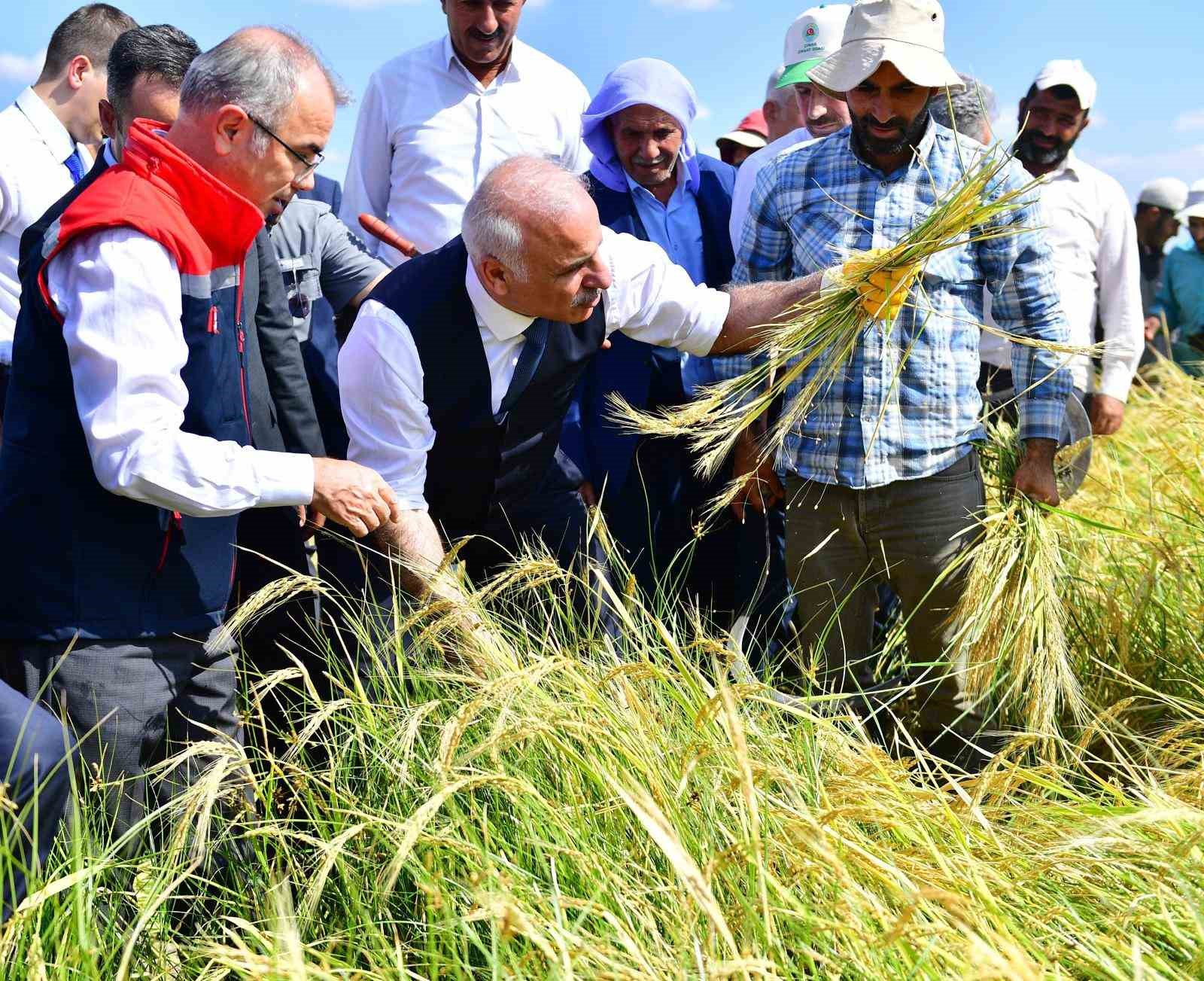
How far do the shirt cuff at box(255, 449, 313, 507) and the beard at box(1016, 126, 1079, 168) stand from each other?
3.21 meters

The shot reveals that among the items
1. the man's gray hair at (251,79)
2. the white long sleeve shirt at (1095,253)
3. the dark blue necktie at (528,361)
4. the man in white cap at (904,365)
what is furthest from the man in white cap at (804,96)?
the man's gray hair at (251,79)

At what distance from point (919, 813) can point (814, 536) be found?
1.39 meters

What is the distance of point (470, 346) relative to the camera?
331 cm

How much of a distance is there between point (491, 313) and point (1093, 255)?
2522 millimetres

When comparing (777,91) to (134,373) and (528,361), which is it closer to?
(528,361)

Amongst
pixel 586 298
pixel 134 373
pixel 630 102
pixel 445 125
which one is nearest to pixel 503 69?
pixel 445 125

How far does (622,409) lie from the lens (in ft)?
12.7

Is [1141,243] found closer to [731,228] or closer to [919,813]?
[731,228]

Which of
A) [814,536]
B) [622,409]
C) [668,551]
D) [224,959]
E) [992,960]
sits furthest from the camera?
[668,551]

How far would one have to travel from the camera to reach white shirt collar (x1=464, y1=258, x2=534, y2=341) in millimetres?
3301

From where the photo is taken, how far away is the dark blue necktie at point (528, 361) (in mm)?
3367

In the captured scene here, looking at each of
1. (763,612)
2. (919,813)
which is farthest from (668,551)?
(919,813)

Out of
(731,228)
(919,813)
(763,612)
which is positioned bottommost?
(763,612)

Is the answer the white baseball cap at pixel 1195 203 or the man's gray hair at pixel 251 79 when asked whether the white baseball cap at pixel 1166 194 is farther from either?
the man's gray hair at pixel 251 79
